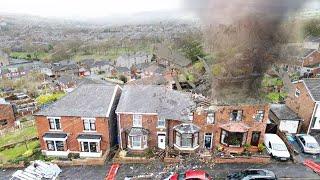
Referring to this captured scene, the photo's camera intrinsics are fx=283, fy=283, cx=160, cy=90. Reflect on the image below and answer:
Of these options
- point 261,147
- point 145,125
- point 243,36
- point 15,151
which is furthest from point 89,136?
point 243,36

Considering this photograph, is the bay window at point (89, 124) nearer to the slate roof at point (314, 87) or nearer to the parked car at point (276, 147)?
the parked car at point (276, 147)

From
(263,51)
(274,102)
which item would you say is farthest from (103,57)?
(263,51)

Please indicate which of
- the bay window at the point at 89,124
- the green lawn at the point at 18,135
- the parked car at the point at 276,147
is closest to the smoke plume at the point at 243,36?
the parked car at the point at 276,147

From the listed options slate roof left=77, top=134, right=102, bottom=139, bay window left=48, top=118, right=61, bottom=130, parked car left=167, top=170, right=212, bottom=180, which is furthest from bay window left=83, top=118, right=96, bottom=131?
parked car left=167, top=170, right=212, bottom=180

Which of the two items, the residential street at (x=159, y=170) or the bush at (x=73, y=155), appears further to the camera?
the bush at (x=73, y=155)

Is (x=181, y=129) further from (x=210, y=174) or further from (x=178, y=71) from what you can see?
(x=178, y=71)

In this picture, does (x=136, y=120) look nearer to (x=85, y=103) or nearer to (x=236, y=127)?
(x=85, y=103)

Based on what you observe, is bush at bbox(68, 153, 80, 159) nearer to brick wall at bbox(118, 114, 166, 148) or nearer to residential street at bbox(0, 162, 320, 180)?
residential street at bbox(0, 162, 320, 180)
